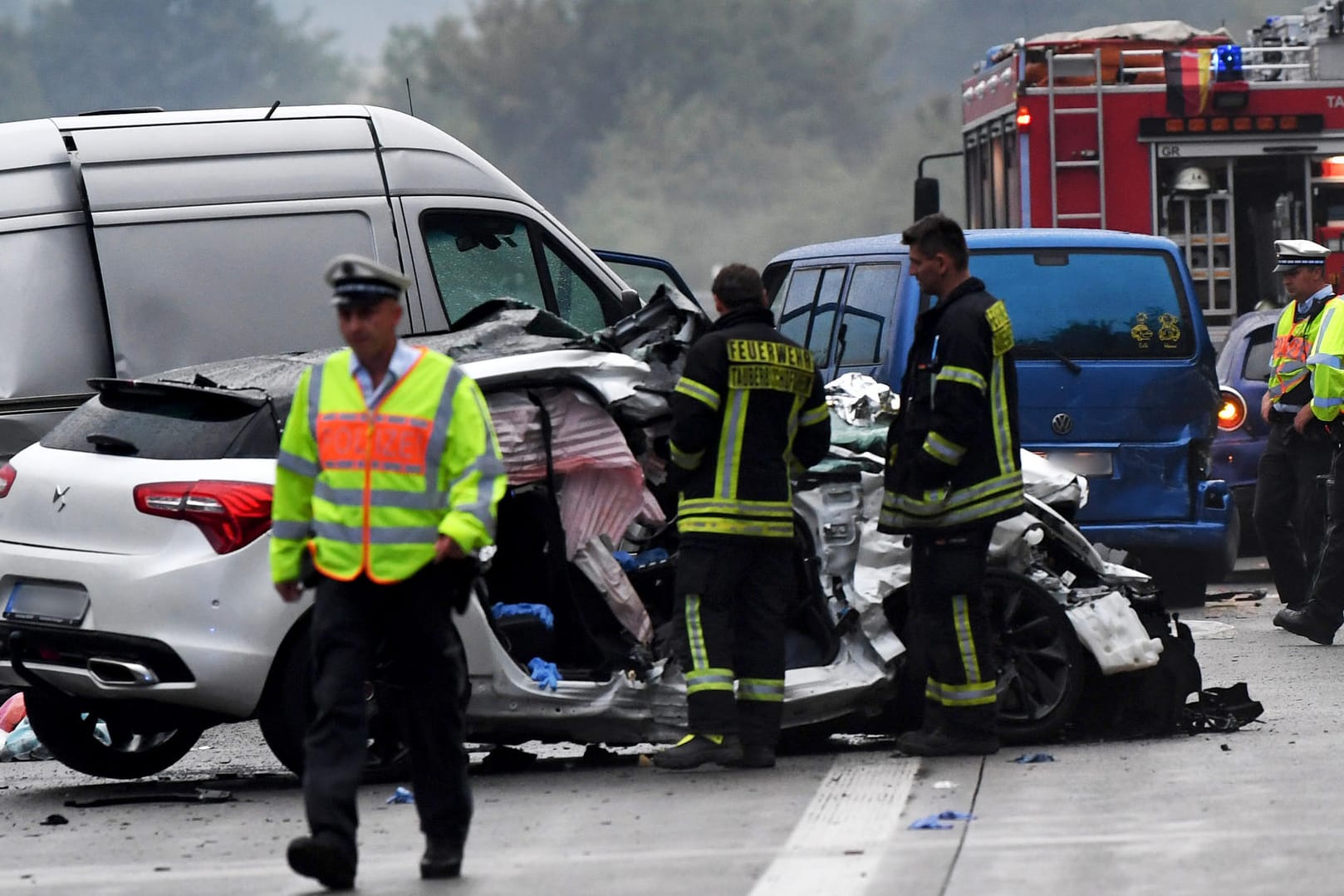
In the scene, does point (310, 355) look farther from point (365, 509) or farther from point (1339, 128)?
point (1339, 128)

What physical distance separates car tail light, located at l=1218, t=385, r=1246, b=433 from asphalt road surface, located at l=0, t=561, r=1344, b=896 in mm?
5330

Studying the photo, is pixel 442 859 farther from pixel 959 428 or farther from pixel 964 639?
pixel 959 428

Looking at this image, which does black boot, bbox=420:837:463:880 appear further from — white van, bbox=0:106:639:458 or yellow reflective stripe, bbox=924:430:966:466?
white van, bbox=0:106:639:458

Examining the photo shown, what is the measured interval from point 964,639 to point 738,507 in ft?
2.73

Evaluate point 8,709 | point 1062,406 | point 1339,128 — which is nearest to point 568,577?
point 8,709

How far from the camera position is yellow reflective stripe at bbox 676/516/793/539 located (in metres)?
7.64

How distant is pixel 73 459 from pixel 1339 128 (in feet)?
35.2

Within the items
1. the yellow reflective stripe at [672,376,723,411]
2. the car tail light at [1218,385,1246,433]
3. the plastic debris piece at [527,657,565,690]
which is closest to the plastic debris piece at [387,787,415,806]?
the plastic debris piece at [527,657,565,690]

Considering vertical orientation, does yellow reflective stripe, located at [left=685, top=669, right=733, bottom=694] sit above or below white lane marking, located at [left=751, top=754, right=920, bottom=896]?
above

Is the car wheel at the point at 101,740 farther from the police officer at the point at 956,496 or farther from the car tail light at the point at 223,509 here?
the police officer at the point at 956,496

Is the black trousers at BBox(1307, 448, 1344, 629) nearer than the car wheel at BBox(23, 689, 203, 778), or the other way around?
the car wheel at BBox(23, 689, 203, 778)

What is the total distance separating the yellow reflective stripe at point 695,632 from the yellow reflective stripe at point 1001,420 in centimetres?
107

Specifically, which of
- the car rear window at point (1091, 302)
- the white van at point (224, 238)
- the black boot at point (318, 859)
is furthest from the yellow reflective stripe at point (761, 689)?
the car rear window at point (1091, 302)

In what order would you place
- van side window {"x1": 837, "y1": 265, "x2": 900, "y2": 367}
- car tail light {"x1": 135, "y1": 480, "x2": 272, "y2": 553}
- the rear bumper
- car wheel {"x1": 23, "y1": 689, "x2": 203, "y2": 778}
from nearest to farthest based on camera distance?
car tail light {"x1": 135, "y1": 480, "x2": 272, "y2": 553} < car wheel {"x1": 23, "y1": 689, "x2": 203, "y2": 778} < van side window {"x1": 837, "y1": 265, "x2": 900, "y2": 367} < the rear bumper
